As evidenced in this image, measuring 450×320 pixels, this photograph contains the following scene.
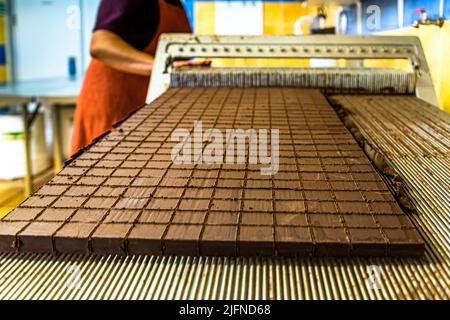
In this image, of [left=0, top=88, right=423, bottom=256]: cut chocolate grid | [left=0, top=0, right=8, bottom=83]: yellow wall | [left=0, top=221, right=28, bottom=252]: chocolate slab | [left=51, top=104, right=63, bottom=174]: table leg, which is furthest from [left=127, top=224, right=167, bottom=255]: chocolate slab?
[left=0, top=0, right=8, bottom=83]: yellow wall

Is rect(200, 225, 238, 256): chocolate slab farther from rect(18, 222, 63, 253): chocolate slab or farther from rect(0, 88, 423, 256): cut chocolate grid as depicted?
rect(18, 222, 63, 253): chocolate slab

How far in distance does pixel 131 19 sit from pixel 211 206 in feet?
5.19

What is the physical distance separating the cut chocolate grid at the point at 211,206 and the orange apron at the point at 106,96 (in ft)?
3.71

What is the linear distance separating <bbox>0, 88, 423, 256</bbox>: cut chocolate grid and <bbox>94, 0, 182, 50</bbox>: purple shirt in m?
1.12

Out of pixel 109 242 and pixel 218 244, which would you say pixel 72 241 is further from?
pixel 218 244

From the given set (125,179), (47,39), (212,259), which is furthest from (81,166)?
(47,39)

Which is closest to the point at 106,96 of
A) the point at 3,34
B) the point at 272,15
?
the point at 272,15

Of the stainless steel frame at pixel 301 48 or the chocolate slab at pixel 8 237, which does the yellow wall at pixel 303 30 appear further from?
the chocolate slab at pixel 8 237

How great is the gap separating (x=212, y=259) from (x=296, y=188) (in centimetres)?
22

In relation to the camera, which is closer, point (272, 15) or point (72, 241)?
point (72, 241)

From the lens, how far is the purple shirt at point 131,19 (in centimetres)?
207

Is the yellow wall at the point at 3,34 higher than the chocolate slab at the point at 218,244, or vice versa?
the yellow wall at the point at 3,34

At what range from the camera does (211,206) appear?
2.31ft

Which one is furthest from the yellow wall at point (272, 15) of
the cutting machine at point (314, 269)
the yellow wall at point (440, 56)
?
the cutting machine at point (314, 269)
